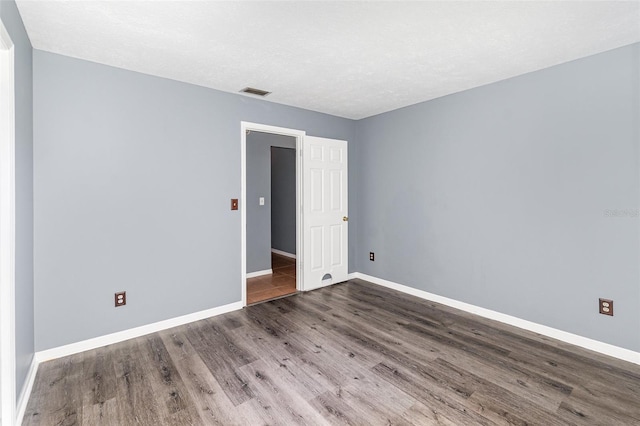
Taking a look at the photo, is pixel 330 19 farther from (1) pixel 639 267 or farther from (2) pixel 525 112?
(1) pixel 639 267

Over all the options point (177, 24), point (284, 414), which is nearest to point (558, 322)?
point (284, 414)

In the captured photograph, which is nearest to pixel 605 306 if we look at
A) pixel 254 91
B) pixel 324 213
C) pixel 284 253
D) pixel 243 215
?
pixel 324 213

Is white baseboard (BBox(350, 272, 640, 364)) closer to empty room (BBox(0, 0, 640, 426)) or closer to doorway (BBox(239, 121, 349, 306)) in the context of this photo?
empty room (BBox(0, 0, 640, 426))

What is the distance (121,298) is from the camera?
9.27 ft

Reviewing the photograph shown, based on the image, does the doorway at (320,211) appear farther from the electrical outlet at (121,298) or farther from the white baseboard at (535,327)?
the electrical outlet at (121,298)

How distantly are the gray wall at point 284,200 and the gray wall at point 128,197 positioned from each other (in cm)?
291

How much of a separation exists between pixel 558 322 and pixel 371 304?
1.80 meters

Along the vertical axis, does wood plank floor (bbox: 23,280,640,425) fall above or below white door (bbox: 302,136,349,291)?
below

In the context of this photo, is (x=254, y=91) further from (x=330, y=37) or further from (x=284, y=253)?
(x=284, y=253)

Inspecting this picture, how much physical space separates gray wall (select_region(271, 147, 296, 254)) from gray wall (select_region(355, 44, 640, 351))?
2673 millimetres

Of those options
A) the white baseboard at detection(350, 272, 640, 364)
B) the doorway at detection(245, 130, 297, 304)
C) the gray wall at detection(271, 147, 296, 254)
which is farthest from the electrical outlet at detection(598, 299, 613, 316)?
the gray wall at detection(271, 147, 296, 254)

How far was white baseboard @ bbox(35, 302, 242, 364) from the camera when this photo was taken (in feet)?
8.26

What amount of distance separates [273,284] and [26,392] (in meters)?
2.82

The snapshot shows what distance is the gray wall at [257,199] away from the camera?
489cm
